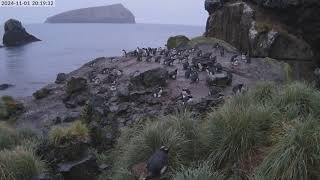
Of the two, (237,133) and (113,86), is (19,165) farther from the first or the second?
(113,86)

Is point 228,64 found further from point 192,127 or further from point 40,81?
point 40,81

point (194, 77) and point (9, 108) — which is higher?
point (194, 77)

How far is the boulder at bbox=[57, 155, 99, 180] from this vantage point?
1187 cm

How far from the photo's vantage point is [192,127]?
10906 millimetres

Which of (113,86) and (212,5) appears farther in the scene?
(212,5)

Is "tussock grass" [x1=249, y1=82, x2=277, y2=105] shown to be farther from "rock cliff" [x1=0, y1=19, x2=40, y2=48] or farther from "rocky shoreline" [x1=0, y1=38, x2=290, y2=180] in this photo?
"rock cliff" [x1=0, y1=19, x2=40, y2=48]

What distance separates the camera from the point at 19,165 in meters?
11.0

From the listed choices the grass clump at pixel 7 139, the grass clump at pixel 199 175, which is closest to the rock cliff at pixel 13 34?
the grass clump at pixel 7 139

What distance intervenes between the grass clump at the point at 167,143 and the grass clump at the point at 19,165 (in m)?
1.79

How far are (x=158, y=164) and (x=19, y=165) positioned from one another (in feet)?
11.2

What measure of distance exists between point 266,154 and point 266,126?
42.5 inches

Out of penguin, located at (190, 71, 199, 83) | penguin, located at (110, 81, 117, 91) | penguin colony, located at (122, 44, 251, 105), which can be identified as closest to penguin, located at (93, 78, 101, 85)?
penguin, located at (110, 81, 117, 91)

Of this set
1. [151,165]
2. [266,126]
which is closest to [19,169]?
[151,165]

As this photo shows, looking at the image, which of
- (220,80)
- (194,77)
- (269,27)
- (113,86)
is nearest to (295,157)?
(220,80)
